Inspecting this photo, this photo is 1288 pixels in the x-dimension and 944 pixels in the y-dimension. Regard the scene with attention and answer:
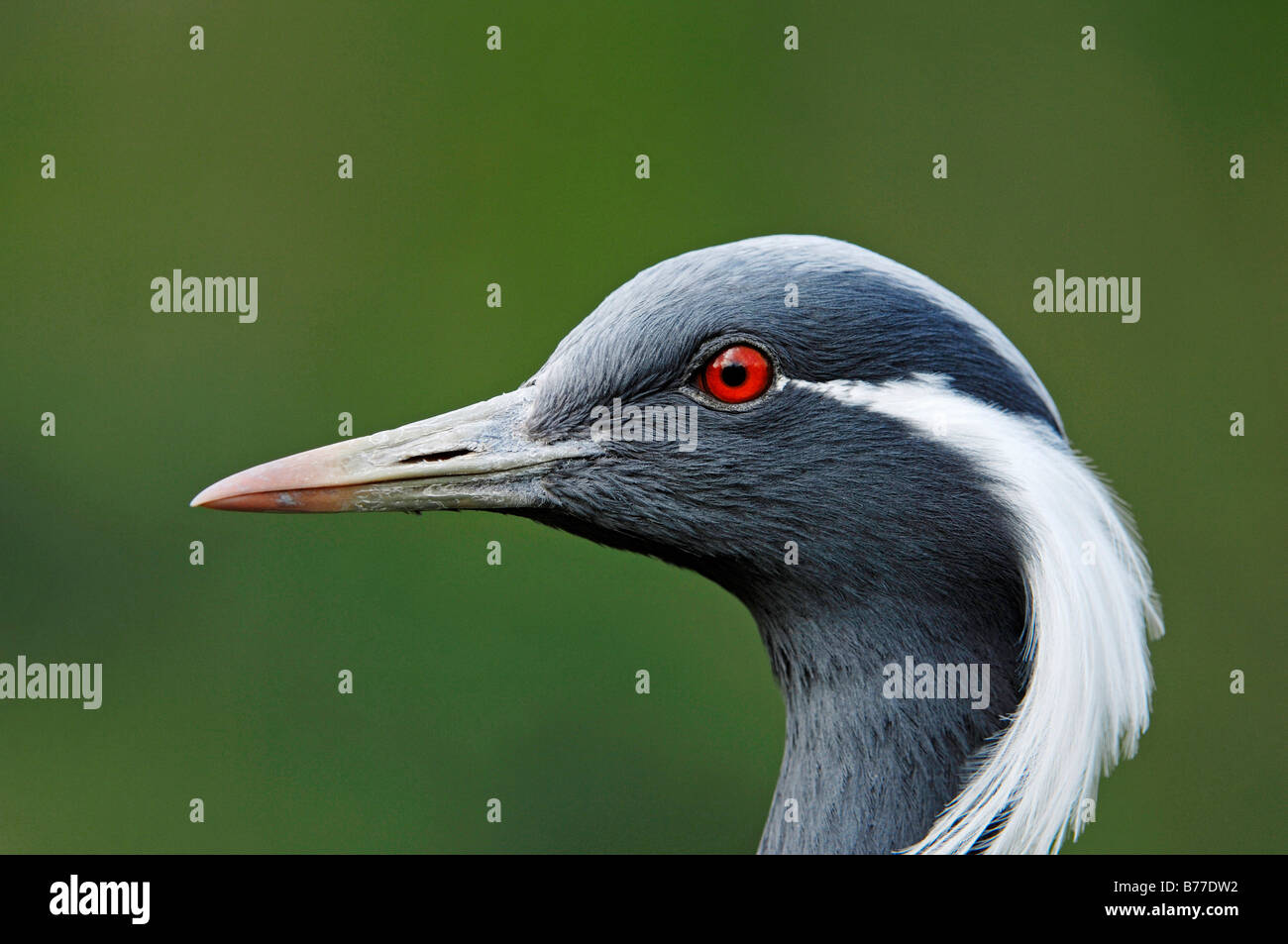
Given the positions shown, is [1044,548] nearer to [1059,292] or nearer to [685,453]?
[685,453]

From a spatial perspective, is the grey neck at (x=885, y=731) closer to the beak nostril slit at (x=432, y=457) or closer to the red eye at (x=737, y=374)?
the red eye at (x=737, y=374)

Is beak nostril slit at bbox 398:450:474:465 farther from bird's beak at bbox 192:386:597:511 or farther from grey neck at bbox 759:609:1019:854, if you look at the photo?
grey neck at bbox 759:609:1019:854

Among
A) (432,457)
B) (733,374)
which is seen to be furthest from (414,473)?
(733,374)

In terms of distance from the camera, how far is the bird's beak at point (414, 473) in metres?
3.12

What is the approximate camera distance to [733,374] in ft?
9.88

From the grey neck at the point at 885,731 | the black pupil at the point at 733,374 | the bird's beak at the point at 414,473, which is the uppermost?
the black pupil at the point at 733,374

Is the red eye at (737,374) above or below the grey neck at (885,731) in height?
above

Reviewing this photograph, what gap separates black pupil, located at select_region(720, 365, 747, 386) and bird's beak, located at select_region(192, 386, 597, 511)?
0.36 m

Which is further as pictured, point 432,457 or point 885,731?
point 432,457

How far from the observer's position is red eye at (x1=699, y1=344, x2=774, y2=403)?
2988mm

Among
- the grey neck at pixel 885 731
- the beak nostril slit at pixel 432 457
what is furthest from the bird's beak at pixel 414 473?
the grey neck at pixel 885 731

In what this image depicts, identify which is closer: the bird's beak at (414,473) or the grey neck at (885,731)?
the grey neck at (885,731)

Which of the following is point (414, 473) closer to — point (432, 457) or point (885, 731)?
point (432, 457)
